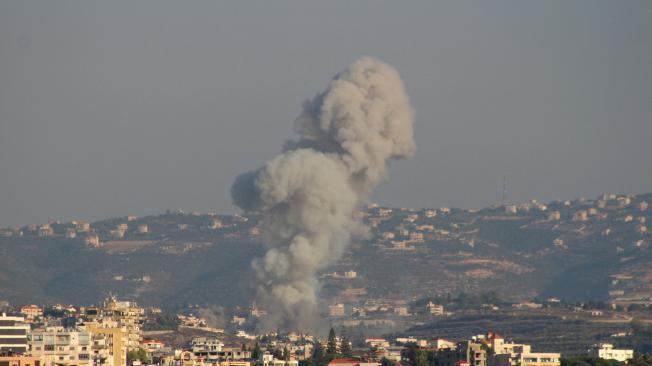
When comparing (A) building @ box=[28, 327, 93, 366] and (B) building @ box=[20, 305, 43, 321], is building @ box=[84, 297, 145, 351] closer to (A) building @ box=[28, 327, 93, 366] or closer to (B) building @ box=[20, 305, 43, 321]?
(B) building @ box=[20, 305, 43, 321]

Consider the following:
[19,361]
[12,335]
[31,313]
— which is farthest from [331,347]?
[19,361]

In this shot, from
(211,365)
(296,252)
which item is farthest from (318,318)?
(211,365)

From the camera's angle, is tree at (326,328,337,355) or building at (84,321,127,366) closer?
building at (84,321,127,366)

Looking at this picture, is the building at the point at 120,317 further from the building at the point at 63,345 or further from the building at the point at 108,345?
the building at the point at 63,345

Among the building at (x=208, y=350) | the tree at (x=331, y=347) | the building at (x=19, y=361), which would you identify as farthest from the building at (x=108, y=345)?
the building at (x=19, y=361)

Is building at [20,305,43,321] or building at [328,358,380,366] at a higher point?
building at [20,305,43,321]

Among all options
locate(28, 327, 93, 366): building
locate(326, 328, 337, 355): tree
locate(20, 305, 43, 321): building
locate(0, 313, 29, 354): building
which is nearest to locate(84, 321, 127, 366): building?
locate(28, 327, 93, 366): building

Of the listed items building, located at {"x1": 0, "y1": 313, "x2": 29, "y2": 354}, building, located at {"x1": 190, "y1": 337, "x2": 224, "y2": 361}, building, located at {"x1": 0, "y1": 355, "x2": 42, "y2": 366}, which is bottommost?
building, located at {"x1": 0, "y1": 355, "x2": 42, "y2": 366}

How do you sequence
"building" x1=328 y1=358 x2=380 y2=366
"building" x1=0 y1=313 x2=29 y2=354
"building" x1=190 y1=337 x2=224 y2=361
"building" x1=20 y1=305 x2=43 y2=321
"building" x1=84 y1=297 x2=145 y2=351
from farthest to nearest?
"building" x1=20 y1=305 x2=43 y2=321 → "building" x1=84 y1=297 x2=145 y2=351 → "building" x1=190 y1=337 x2=224 y2=361 → "building" x1=328 y1=358 x2=380 y2=366 → "building" x1=0 y1=313 x2=29 y2=354

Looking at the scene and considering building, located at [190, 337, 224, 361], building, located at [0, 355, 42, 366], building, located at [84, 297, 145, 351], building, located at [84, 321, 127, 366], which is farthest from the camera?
building, located at [84, 297, 145, 351]

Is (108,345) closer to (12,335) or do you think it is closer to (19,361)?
(12,335)
